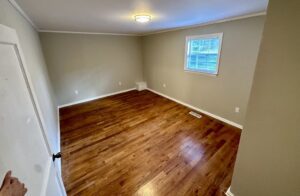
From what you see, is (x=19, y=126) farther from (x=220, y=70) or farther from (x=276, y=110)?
(x=220, y=70)

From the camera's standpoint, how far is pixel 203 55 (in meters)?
3.38

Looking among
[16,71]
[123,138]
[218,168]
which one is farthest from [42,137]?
[218,168]

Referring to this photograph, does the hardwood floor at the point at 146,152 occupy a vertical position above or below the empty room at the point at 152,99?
below

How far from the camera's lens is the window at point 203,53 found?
303cm

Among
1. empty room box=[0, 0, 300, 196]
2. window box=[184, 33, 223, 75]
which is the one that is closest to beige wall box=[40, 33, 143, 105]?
empty room box=[0, 0, 300, 196]

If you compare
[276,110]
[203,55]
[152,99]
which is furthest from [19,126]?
[152,99]

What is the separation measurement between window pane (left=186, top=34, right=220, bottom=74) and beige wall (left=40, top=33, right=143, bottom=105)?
8.08 ft

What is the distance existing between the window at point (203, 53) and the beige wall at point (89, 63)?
95.4 inches

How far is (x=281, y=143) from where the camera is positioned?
3.51 feet

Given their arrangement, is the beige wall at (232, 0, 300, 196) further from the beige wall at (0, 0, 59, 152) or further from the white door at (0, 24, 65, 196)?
the beige wall at (0, 0, 59, 152)

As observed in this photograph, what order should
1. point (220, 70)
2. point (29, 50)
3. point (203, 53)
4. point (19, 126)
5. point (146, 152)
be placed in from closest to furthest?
1. point (19, 126)
2. point (29, 50)
3. point (146, 152)
4. point (220, 70)
5. point (203, 53)

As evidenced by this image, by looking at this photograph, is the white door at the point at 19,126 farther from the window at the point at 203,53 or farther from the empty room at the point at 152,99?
the window at the point at 203,53

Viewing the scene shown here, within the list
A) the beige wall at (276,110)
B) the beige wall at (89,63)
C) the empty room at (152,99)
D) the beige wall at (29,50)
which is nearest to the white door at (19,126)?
the empty room at (152,99)

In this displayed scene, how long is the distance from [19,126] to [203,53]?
3.59 metres
